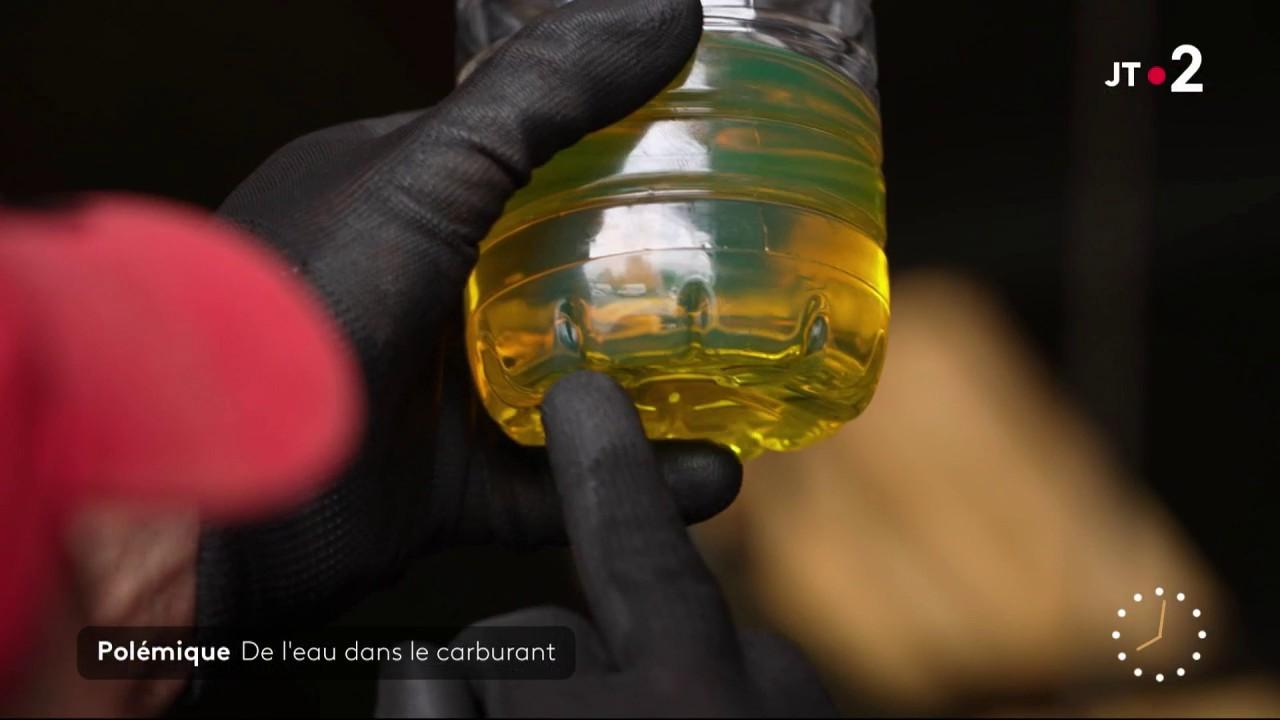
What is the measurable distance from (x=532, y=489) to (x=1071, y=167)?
5.05 ft

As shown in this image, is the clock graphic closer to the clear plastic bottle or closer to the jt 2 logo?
the jt 2 logo

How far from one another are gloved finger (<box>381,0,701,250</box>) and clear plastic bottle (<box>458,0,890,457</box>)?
61 mm

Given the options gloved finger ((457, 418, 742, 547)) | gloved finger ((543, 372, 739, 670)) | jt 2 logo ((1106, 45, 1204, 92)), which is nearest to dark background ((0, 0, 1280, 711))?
jt 2 logo ((1106, 45, 1204, 92))

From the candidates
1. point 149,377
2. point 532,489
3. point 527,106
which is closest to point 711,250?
point 527,106

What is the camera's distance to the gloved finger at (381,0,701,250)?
104 centimetres

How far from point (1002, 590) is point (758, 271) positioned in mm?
1434

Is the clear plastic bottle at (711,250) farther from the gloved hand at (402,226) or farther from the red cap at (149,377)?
the red cap at (149,377)

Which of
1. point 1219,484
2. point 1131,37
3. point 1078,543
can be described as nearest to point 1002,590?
point 1078,543

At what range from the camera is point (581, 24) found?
1.08m

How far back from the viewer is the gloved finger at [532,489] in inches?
47.6

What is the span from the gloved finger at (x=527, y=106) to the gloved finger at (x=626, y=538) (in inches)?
6.7

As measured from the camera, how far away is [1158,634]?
234 cm

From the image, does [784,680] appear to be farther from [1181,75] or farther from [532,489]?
[1181,75]

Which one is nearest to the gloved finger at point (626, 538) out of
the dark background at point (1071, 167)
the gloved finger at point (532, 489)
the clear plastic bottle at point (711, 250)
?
the clear plastic bottle at point (711, 250)
